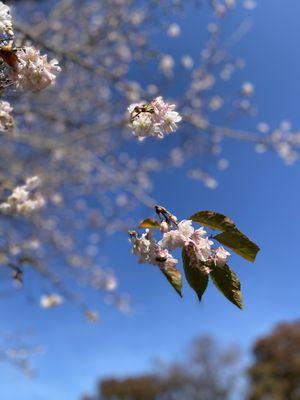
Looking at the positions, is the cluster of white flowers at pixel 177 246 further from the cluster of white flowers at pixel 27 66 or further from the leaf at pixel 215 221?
the cluster of white flowers at pixel 27 66

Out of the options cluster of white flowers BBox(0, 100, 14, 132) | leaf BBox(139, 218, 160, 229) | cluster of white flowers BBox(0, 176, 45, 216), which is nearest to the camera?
leaf BBox(139, 218, 160, 229)

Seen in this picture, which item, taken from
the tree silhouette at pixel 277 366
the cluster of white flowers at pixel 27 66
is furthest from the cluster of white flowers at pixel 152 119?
the tree silhouette at pixel 277 366

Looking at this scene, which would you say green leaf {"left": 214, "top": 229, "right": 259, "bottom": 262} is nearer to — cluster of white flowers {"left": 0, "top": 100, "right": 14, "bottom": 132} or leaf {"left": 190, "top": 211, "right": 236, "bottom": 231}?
leaf {"left": 190, "top": 211, "right": 236, "bottom": 231}

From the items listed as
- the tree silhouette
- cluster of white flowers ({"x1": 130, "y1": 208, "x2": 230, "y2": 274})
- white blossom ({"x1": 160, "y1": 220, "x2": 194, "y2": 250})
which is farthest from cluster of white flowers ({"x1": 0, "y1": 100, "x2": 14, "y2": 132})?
the tree silhouette

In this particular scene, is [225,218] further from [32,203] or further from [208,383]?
[208,383]

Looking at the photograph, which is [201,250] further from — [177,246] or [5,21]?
[5,21]
